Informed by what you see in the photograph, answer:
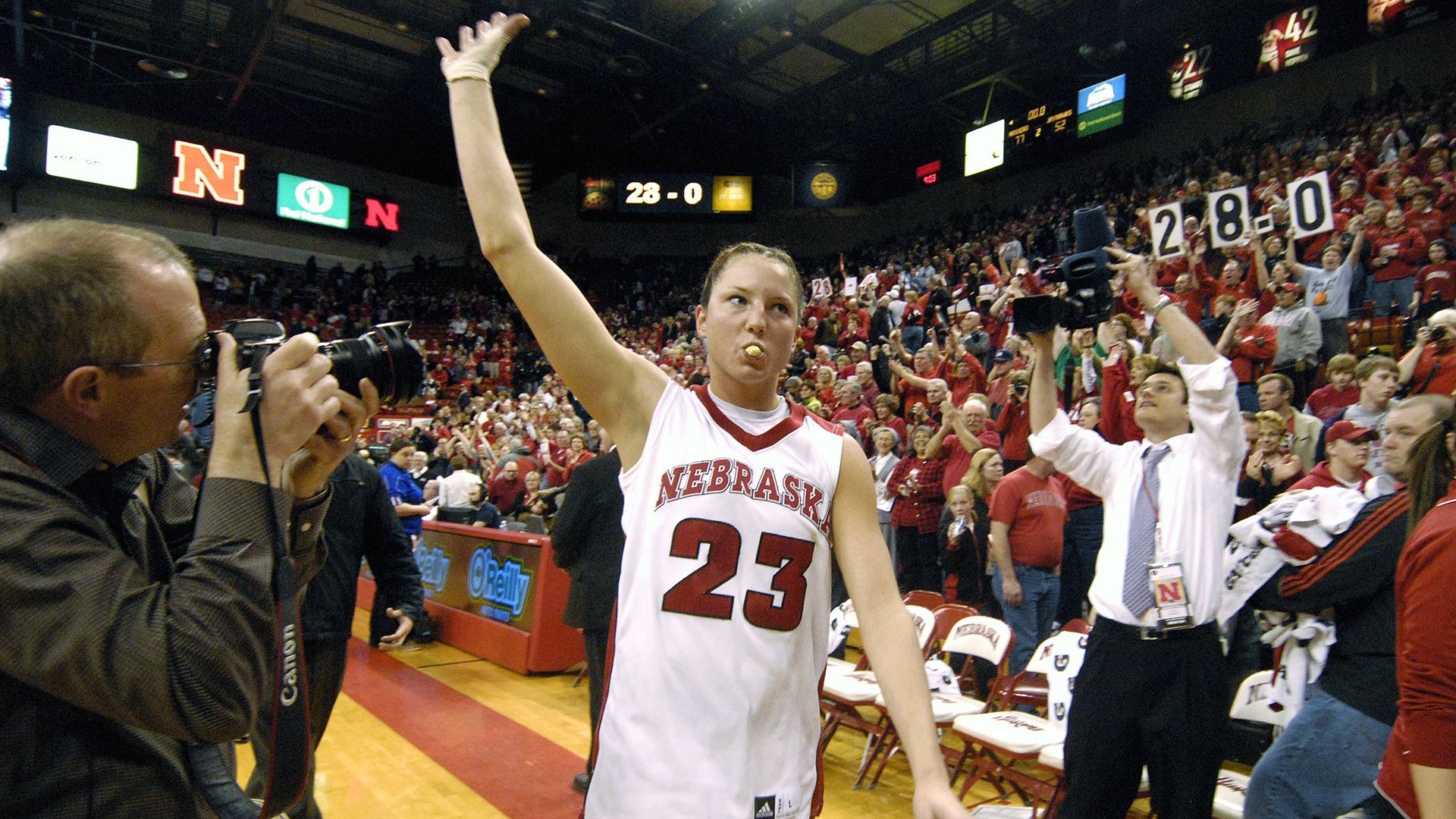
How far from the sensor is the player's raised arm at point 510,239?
5.07ft

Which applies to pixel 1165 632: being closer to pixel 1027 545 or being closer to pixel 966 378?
pixel 1027 545

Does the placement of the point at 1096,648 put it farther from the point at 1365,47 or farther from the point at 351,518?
the point at 1365,47

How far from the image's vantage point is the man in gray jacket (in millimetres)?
6883

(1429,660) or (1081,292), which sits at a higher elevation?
(1081,292)

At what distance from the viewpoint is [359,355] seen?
1.28 meters

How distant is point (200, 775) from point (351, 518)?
269 centimetres

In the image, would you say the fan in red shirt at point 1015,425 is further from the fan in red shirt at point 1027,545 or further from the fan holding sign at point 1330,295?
the fan holding sign at point 1330,295

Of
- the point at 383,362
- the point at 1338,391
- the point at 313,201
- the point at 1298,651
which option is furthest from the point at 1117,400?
the point at 313,201

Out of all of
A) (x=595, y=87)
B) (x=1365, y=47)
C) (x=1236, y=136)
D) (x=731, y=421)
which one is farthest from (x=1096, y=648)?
(x=595, y=87)

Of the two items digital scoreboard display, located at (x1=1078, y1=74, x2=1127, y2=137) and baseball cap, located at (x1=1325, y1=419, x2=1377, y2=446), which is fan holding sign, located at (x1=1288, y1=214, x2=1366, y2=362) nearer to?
baseball cap, located at (x1=1325, y1=419, x2=1377, y2=446)

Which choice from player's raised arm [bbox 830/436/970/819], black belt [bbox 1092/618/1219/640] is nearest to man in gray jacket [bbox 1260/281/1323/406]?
black belt [bbox 1092/618/1219/640]

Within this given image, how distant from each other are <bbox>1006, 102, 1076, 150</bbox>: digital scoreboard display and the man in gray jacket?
11.3 meters

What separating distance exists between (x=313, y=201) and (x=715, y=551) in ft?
83.5

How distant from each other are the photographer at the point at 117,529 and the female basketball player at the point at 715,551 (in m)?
0.54
